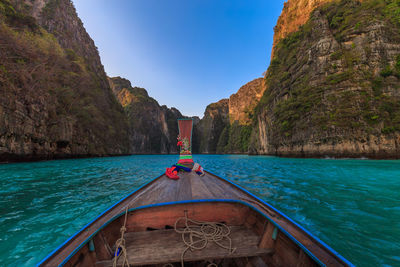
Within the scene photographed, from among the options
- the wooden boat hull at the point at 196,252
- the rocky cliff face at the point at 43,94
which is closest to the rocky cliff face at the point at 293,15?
the wooden boat hull at the point at 196,252

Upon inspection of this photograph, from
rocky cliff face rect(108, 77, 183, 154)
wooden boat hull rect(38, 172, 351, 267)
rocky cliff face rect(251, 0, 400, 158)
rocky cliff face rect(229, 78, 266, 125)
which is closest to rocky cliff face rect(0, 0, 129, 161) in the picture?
wooden boat hull rect(38, 172, 351, 267)

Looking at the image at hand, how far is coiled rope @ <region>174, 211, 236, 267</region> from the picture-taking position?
5.31 feet

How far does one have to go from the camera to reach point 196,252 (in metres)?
1.53

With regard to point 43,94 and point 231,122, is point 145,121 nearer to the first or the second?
point 231,122

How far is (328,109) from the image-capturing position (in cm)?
1958

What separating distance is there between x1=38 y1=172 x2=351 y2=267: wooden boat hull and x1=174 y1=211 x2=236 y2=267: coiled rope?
0.07m

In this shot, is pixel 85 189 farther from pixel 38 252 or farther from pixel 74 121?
pixel 74 121

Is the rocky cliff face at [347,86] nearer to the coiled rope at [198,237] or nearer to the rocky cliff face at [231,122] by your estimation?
the rocky cliff face at [231,122]

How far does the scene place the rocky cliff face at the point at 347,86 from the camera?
54.5ft

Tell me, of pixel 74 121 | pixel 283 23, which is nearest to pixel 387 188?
Result: pixel 74 121

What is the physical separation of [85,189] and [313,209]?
23.7 ft

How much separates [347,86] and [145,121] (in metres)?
75.1

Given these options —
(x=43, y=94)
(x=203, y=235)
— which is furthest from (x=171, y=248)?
(x=43, y=94)

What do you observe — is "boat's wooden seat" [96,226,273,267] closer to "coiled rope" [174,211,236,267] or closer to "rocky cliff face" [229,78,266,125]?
"coiled rope" [174,211,236,267]
